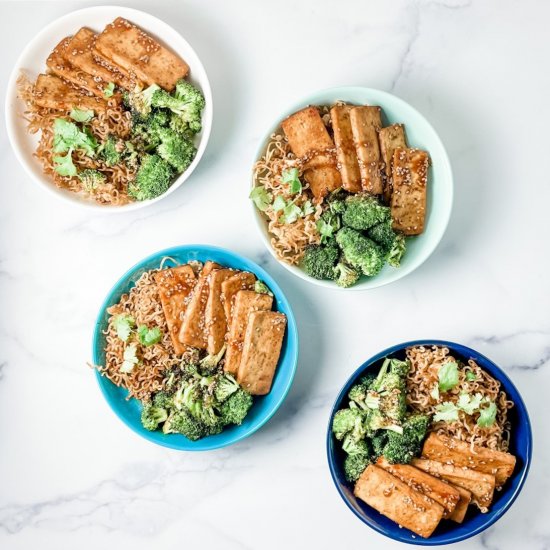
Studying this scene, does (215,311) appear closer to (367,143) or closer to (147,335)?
(147,335)

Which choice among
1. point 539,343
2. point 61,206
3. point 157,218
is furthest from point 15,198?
point 539,343

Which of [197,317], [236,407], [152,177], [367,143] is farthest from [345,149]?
[236,407]

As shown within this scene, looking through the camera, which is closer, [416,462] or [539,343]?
[416,462]

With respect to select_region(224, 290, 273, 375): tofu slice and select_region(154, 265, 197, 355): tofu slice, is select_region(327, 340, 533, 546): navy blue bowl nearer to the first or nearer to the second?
select_region(224, 290, 273, 375): tofu slice

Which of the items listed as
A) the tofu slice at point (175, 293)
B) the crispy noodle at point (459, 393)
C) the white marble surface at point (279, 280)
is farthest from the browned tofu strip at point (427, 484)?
the tofu slice at point (175, 293)

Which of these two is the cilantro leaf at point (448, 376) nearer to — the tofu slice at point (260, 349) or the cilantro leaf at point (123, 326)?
the tofu slice at point (260, 349)

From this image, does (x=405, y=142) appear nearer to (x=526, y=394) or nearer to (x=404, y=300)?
(x=404, y=300)
